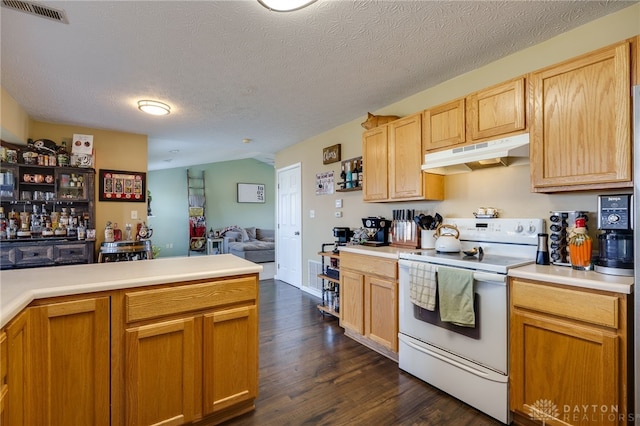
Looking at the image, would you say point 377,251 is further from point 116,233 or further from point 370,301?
point 116,233

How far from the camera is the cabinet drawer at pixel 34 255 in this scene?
3186 millimetres

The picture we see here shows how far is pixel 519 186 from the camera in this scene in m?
2.15

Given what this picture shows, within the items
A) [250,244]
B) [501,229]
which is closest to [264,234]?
[250,244]

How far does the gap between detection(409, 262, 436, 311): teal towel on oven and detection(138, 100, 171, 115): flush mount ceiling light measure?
2933mm

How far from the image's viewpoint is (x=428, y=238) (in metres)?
2.63

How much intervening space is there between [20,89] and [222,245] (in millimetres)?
5574

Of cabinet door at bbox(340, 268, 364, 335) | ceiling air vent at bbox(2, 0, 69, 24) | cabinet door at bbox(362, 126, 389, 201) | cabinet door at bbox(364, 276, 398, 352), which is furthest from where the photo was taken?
cabinet door at bbox(362, 126, 389, 201)

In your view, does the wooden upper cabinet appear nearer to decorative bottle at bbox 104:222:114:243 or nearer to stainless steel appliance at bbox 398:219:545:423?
stainless steel appliance at bbox 398:219:545:423

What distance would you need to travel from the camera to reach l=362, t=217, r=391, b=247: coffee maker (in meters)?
3.06

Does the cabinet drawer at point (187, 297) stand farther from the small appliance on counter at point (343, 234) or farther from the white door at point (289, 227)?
the white door at point (289, 227)

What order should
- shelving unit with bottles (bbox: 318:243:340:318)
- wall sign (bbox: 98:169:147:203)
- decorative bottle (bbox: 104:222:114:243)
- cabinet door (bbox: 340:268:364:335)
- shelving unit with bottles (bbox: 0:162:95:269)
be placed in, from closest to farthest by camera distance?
cabinet door (bbox: 340:268:364:335) < shelving unit with bottles (bbox: 0:162:95:269) < shelving unit with bottles (bbox: 318:243:340:318) < decorative bottle (bbox: 104:222:114:243) < wall sign (bbox: 98:169:147:203)

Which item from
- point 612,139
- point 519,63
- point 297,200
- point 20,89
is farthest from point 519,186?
point 20,89

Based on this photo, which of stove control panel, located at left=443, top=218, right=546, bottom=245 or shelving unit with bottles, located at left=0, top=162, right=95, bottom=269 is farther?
shelving unit with bottles, located at left=0, top=162, right=95, bottom=269

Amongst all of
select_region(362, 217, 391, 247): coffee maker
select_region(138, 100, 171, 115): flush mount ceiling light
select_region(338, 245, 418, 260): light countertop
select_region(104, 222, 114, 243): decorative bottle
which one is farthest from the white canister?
select_region(104, 222, 114, 243): decorative bottle
